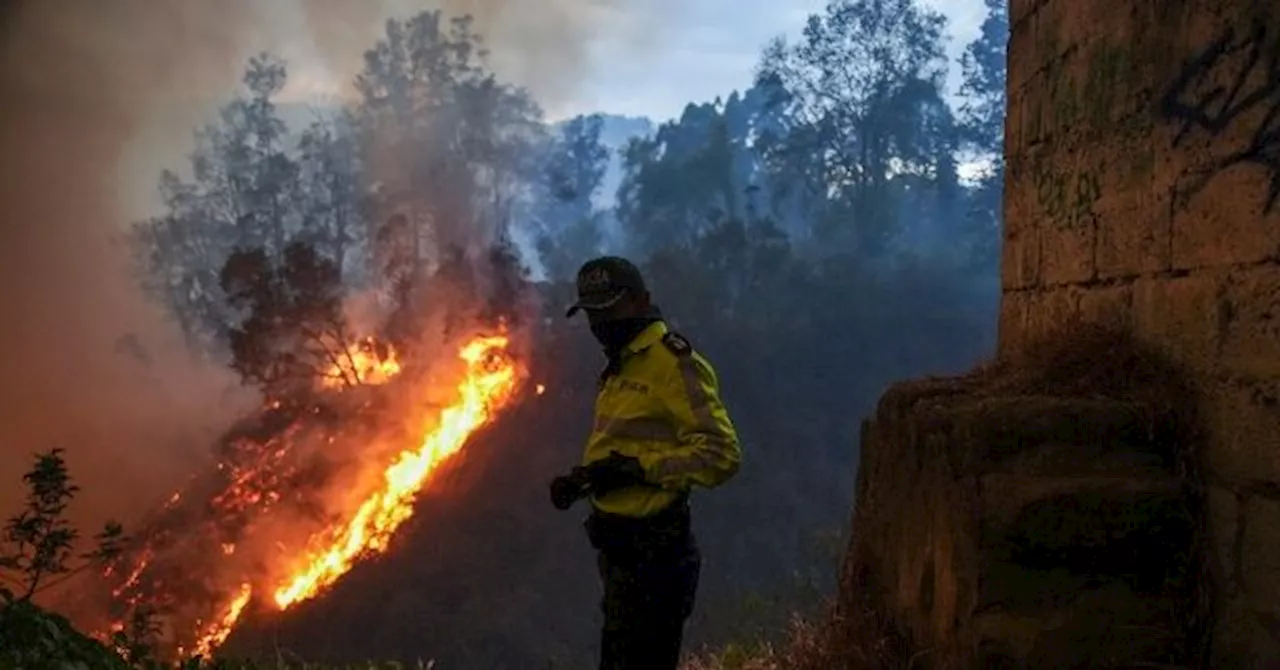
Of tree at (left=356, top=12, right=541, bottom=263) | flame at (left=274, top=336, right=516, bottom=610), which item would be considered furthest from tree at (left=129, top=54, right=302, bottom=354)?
flame at (left=274, top=336, right=516, bottom=610)

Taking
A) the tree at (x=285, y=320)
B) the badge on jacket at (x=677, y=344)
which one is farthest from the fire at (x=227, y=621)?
the badge on jacket at (x=677, y=344)

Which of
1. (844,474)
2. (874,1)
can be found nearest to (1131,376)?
(844,474)

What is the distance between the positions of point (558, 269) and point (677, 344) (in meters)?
45.1

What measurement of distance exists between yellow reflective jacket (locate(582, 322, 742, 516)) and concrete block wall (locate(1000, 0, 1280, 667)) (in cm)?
129

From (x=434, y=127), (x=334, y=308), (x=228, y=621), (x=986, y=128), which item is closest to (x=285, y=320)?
(x=334, y=308)

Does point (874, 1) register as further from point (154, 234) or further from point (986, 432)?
point (986, 432)

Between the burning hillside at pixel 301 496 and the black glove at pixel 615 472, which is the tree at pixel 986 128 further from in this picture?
the black glove at pixel 615 472

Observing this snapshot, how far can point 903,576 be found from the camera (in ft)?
12.8

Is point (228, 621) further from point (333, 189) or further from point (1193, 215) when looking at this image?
point (1193, 215)

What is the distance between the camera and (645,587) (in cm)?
399

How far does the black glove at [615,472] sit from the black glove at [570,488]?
23mm

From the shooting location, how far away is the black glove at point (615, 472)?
3957 millimetres

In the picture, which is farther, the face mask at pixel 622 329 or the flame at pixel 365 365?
the flame at pixel 365 365

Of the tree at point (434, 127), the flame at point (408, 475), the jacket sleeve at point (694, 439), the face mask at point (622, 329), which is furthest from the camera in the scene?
the tree at point (434, 127)
